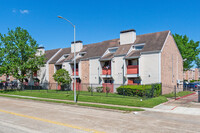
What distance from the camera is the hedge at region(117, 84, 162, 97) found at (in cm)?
1964

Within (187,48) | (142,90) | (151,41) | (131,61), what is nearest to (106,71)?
(131,61)

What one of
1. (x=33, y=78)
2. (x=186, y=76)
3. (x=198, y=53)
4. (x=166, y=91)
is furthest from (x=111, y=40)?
(x=186, y=76)

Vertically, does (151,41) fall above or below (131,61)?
above

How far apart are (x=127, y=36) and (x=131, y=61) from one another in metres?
4.56

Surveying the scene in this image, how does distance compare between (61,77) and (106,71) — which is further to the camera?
(61,77)

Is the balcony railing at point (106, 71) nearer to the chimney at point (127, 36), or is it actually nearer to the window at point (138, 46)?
the chimney at point (127, 36)

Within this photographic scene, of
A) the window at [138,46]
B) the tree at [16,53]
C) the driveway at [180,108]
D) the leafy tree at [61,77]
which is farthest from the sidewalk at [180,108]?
the tree at [16,53]

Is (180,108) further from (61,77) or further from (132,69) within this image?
(61,77)

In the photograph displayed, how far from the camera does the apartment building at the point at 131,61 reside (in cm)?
2492

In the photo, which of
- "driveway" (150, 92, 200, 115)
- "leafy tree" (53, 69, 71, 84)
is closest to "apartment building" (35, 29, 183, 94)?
"leafy tree" (53, 69, 71, 84)

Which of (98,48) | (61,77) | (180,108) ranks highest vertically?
(98,48)

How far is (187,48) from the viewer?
44344 millimetres

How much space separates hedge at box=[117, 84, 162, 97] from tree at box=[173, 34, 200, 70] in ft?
81.9

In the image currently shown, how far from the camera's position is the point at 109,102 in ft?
59.2
